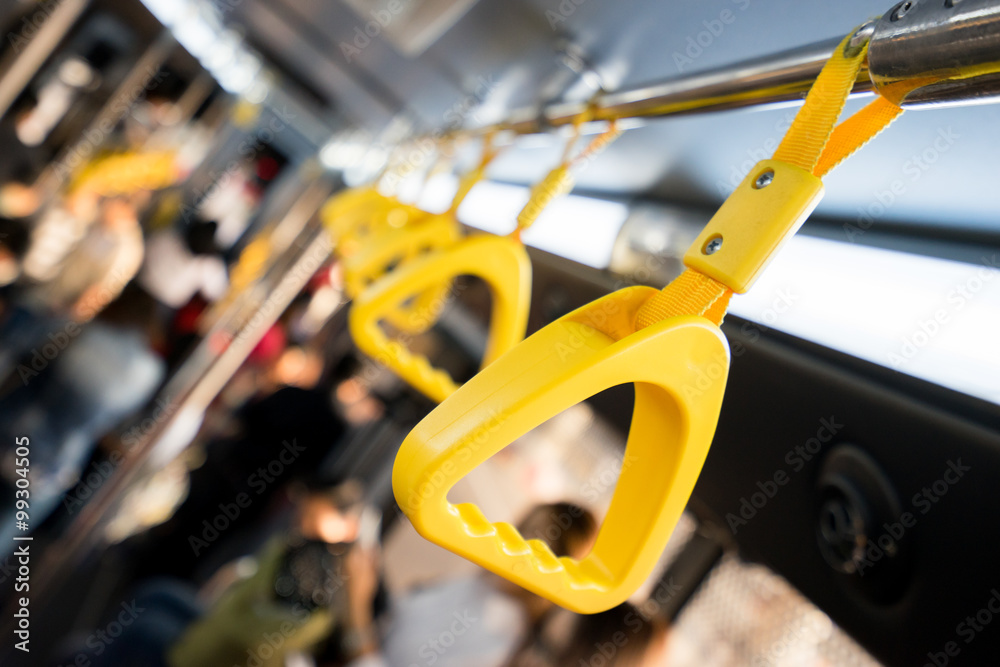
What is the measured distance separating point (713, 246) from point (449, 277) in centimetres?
51

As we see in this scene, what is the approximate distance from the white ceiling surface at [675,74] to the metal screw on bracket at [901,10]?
0.24 metres

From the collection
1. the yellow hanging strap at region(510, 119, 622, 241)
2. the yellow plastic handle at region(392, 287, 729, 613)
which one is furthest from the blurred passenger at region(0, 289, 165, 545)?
the yellow plastic handle at region(392, 287, 729, 613)

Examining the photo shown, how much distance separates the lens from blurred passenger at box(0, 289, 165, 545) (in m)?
2.68

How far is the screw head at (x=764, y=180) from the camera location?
0.39 metres

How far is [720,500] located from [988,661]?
360 mm

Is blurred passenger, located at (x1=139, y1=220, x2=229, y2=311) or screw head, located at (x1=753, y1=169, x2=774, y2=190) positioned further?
blurred passenger, located at (x1=139, y1=220, x2=229, y2=311)

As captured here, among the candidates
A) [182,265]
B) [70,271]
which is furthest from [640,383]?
[182,265]

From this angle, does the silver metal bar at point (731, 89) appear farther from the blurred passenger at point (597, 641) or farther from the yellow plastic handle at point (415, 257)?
the blurred passenger at point (597, 641)

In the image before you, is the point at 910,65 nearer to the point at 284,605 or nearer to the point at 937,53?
the point at 937,53

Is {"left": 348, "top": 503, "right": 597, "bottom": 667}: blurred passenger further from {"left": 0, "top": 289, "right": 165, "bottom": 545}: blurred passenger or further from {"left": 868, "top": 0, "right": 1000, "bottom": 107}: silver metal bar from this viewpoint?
{"left": 868, "top": 0, "right": 1000, "bottom": 107}: silver metal bar

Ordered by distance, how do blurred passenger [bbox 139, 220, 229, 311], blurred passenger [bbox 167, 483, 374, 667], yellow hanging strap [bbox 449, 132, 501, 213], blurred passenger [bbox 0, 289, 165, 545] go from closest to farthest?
yellow hanging strap [bbox 449, 132, 501, 213] < blurred passenger [bbox 167, 483, 374, 667] < blurred passenger [bbox 0, 289, 165, 545] < blurred passenger [bbox 139, 220, 229, 311]

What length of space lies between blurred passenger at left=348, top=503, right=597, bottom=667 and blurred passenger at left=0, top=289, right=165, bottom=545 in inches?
55.0

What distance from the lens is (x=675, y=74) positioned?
0.78 metres

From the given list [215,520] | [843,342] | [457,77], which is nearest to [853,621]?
[843,342]
